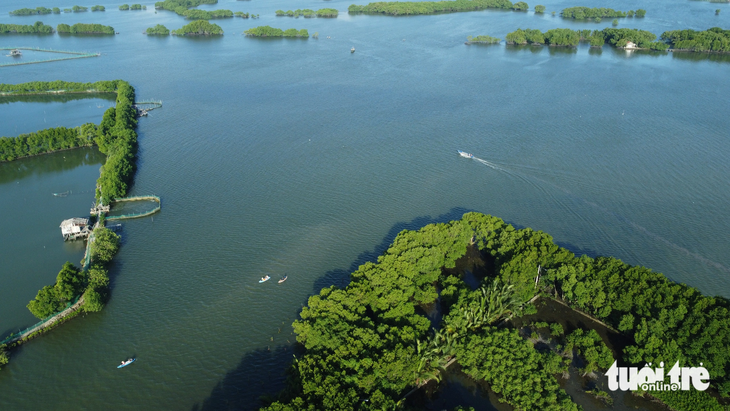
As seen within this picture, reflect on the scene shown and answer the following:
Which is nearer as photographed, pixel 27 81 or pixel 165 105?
pixel 165 105

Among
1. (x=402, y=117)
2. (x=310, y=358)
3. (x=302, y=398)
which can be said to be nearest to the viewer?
(x=302, y=398)

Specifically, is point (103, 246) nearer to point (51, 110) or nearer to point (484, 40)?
point (51, 110)

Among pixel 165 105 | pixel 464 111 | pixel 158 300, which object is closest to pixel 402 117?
pixel 464 111

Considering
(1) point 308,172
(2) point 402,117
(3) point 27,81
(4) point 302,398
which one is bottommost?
(4) point 302,398

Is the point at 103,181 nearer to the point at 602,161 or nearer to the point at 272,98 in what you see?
the point at 272,98

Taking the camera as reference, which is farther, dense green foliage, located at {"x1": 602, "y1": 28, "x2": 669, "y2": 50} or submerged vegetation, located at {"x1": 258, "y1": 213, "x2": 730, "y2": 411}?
dense green foliage, located at {"x1": 602, "y1": 28, "x2": 669, "y2": 50}

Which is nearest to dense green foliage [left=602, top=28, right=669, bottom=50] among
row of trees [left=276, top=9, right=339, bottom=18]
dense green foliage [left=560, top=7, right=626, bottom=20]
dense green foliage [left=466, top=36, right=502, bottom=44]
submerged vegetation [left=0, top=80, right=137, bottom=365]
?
dense green foliage [left=466, top=36, right=502, bottom=44]

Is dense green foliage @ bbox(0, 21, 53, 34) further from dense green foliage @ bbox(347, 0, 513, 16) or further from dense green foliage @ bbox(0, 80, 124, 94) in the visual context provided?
dense green foliage @ bbox(347, 0, 513, 16)
